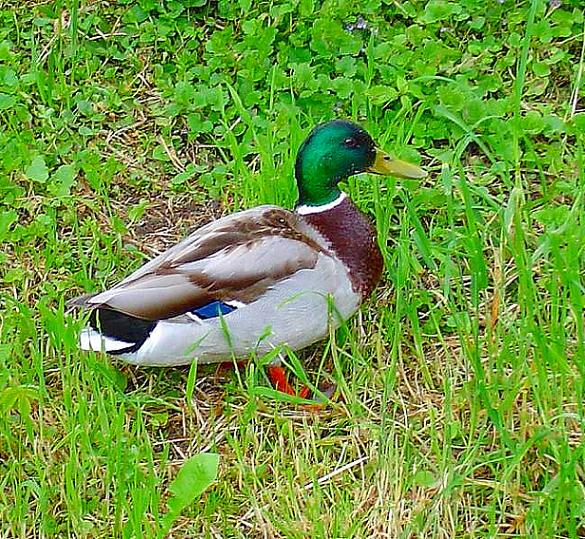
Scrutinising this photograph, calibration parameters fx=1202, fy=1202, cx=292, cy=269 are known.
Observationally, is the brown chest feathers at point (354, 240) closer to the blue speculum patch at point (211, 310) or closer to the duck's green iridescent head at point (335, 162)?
the duck's green iridescent head at point (335, 162)

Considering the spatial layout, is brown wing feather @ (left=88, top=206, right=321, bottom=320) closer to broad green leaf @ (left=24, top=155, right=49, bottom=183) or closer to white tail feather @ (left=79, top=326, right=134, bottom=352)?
white tail feather @ (left=79, top=326, right=134, bottom=352)

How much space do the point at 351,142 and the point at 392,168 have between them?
17 centimetres

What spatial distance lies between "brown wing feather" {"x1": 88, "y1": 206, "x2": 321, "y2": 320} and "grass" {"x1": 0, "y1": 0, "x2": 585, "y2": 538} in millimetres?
202

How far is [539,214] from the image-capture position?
3.76m

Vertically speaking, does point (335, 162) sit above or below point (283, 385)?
above

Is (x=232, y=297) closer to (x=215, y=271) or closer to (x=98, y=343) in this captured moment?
(x=215, y=271)

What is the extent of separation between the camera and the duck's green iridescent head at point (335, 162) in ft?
12.0

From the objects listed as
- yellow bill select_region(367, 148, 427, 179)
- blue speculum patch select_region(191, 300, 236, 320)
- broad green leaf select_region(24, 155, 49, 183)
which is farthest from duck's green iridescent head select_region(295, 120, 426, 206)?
broad green leaf select_region(24, 155, 49, 183)

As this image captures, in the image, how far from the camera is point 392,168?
12.3 feet

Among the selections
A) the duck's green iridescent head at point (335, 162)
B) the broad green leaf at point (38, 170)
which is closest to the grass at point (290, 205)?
the broad green leaf at point (38, 170)

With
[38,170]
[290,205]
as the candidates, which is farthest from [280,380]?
[38,170]

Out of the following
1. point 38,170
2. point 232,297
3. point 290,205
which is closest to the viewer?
point 232,297

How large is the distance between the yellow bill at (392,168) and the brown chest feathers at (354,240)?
145mm

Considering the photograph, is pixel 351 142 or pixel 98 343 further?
pixel 351 142
